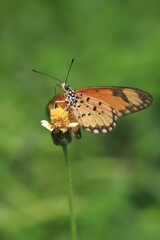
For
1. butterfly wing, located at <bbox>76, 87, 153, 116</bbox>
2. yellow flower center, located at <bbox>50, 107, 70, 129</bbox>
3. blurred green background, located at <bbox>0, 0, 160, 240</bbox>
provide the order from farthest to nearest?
blurred green background, located at <bbox>0, 0, 160, 240</bbox>
butterfly wing, located at <bbox>76, 87, 153, 116</bbox>
yellow flower center, located at <bbox>50, 107, 70, 129</bbox>

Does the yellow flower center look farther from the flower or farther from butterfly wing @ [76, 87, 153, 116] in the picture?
butterfly wing @ [76, 87, 153, 116]

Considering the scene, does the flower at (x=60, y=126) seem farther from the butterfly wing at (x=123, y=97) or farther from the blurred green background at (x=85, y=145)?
the blurred green background at (x=85, y=145)

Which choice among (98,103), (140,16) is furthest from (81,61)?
(98,103)

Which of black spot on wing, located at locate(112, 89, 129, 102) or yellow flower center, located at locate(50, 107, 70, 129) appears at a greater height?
black spot on wing, located at locate(112, 89, 129, 102)

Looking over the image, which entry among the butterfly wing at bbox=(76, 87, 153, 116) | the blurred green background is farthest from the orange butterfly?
the blurred green background

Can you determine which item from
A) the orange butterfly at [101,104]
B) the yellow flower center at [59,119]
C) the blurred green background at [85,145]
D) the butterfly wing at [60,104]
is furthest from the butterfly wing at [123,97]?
the blurred green background at [85,145]

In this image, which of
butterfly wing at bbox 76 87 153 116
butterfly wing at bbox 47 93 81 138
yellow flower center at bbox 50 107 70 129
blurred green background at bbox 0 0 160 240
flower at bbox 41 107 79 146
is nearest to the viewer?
flower at bbox 41 107 79 146

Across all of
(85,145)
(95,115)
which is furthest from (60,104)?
(85,145)

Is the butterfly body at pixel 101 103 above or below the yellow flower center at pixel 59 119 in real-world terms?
above
